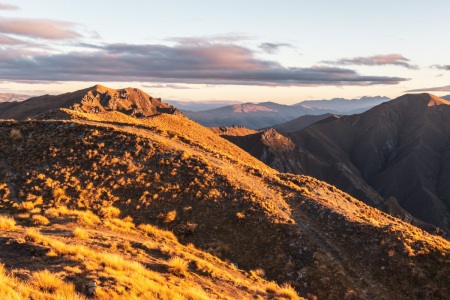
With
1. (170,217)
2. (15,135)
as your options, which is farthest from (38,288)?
(15,135)

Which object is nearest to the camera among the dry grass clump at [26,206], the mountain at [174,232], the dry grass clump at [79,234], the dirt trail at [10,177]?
the mountain at [174,232]

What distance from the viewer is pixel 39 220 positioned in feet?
65.4

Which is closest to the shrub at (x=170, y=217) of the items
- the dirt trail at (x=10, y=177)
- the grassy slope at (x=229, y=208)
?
the grassy slope at (x=229, y=208)

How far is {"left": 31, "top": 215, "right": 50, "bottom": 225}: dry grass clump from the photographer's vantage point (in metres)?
19.6

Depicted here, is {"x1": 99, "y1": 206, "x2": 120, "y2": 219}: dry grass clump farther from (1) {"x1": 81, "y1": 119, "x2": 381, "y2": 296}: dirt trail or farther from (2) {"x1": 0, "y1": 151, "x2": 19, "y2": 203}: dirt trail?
(1) {"x1": 81, "y1": 119, "x2": 381, "y2": 296}: dirt trail

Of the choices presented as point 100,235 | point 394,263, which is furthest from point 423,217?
point 100,235

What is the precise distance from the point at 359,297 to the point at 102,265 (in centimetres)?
1357

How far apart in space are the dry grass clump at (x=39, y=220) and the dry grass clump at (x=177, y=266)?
8.97 metres

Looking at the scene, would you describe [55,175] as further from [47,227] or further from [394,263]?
[394,263]

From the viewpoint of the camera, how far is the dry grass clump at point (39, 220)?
773 inches

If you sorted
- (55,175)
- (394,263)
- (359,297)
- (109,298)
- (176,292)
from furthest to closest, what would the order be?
(55,175) → (394,263) → (359,297) → (176,292) → (109,298)

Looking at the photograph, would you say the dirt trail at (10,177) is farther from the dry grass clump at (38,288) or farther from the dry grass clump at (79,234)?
the dry grass clump at (38,288)

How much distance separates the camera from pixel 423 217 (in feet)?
572

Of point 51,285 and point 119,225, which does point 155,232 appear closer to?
point 119,225
